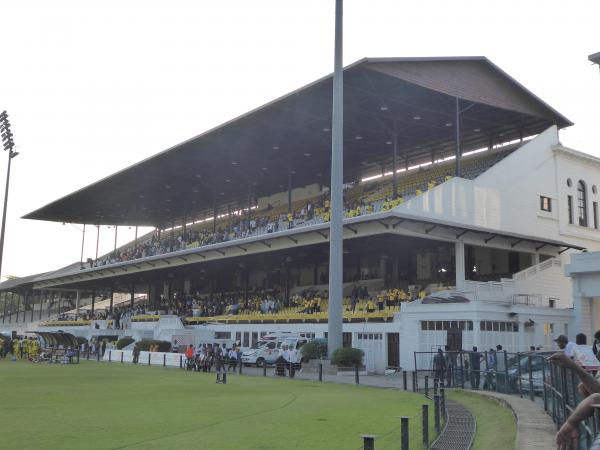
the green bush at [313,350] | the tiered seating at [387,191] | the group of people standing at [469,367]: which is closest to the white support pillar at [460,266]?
the tiered seating at [387,191]

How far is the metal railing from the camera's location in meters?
8.69

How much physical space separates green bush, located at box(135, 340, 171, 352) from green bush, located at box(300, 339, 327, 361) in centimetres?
1532

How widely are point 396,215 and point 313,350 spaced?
8.66 meters

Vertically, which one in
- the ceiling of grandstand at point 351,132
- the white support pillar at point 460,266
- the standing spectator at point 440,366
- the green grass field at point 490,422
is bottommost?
the green grass field at point 490,422

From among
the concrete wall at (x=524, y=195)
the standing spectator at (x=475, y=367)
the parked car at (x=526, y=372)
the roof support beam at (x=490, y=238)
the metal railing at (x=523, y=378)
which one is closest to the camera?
the metal railing at (x=523, y=378)

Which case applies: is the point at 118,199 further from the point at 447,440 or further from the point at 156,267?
the point at 447,440

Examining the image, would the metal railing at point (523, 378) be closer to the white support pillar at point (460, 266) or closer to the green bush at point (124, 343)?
the white support pillar at point (460, 266)

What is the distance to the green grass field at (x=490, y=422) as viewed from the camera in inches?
457

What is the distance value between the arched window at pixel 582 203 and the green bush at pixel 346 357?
25931 millimetres

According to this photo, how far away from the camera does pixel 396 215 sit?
123ft

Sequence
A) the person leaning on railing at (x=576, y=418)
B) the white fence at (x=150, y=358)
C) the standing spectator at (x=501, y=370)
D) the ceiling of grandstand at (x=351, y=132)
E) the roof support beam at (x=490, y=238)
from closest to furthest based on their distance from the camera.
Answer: the person leaning on railing at (x=576, y=418) < the standing spectator at (x=501, y=370) < the white fence at (x=150, y=358) < the ceiling of grandstand at (x=351, y=132) < the roof support beam at (x=490, y=238)

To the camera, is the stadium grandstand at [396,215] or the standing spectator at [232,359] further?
the stadium grandstand at [396,215]

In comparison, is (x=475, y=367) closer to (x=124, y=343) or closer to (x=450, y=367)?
(x=450, y=367)

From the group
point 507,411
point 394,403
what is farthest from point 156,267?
point 507,411
